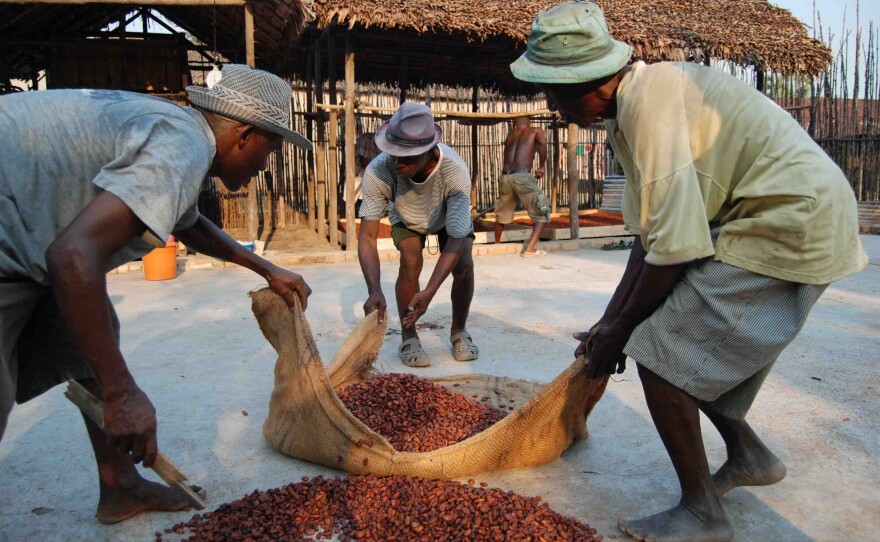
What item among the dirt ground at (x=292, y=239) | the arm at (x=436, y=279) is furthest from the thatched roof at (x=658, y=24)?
the arm at (x=436, y=279)

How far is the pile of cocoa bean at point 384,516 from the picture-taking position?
2197 mm

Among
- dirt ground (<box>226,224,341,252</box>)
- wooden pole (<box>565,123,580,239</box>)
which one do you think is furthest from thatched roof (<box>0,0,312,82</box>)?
wooden pole (<box>565,123,580,239</box>)

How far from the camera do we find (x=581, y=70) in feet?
6.58

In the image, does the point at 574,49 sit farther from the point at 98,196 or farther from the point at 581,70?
the point at 98,196

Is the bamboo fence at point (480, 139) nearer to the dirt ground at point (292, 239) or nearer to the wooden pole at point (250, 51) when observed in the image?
the dirt ground at point (292, 239)

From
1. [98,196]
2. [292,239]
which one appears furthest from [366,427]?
[292,239]

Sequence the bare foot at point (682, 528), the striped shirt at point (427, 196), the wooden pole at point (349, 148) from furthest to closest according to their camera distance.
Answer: the wooden pole at point (349, 148) → the striped shirt at point (427, 196) → the bare foot at point (682, 528)

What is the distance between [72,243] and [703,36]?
32.7ft

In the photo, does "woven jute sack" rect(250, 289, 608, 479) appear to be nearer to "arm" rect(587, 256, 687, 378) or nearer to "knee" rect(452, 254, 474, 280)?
"arm" rect(587, 256, 687, 378)

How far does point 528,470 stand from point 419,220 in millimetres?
1930

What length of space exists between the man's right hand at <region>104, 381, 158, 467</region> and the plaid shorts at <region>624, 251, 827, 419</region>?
1.39 metres

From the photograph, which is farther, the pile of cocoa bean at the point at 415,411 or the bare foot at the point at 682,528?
the pile of cocoa bean at the point at 415,411

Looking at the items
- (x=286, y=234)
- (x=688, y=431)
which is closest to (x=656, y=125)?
(x=688, y=431)

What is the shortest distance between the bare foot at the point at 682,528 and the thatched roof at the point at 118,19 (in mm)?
7195
